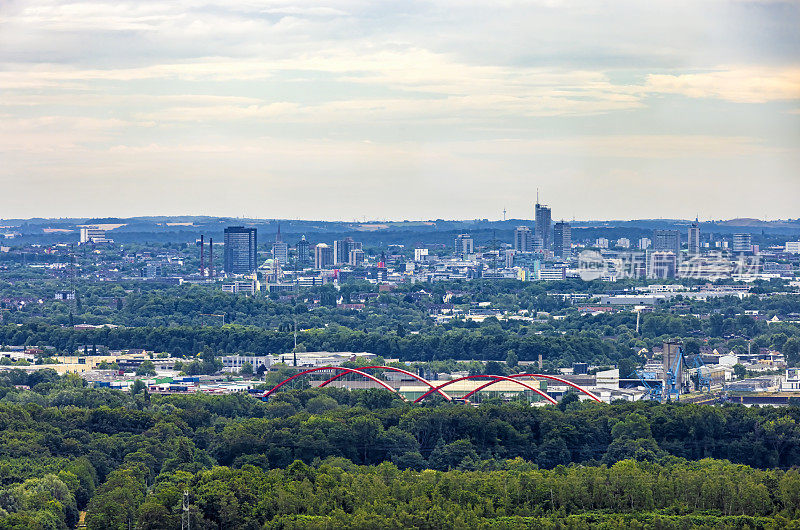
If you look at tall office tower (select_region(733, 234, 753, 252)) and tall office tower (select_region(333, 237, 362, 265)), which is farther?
tall office tower (select_region(733, 234, 753, 252))

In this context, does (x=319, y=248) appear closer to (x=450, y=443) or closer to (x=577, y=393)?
(x=577, y=393)

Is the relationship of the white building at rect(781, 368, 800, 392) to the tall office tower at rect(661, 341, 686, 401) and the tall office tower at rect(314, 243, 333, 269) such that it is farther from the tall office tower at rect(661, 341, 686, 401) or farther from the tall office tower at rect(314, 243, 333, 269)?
the tall office tower at rect(314, 243, 333, 269)

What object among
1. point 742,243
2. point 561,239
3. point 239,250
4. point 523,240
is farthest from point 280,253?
point 742,243

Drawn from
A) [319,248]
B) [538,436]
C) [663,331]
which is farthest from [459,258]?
[538,436]

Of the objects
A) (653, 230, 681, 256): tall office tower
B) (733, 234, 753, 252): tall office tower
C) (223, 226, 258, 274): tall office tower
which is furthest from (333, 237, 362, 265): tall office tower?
(733, 234, 753, 252): tall office tower

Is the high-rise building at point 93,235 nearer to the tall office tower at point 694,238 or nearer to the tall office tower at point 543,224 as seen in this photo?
the tall office tower at point 543,224

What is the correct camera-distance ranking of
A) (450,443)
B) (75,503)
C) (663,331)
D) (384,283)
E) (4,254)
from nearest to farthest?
1. (75,503)
2. (450,443)
3. (663,331)
4. (384,283)
5. (4,254)

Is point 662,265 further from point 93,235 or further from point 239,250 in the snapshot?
point 93,235
